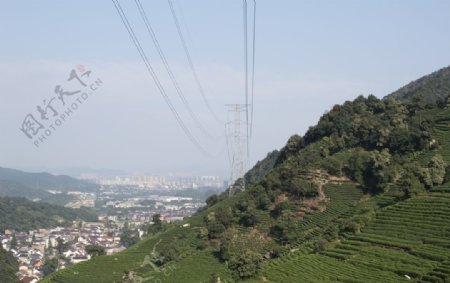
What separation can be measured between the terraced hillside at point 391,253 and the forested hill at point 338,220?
0.06m

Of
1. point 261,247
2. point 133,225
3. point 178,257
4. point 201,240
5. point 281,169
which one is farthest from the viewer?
point 133,225

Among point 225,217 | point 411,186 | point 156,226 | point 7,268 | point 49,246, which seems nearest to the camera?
point 411,186

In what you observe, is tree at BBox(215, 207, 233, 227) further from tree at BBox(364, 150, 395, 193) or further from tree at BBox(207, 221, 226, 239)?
tree at BBox(364, 150, 395, 193)

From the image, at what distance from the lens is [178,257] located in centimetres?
4253

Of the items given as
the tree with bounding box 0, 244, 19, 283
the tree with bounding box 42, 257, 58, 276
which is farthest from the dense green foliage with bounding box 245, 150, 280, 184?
the tree with bounding box 0, 244, 19, 283

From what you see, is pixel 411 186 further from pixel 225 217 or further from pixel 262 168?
pixel 262 168

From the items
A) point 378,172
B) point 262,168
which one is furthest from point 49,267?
point 378,172

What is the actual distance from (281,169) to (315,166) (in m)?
3.83

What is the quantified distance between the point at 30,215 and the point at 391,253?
110349mm

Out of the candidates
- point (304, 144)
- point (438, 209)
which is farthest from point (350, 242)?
point (304, 144)

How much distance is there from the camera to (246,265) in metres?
31.4

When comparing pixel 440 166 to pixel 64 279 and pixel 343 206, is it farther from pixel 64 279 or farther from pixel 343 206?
pixel 64 279

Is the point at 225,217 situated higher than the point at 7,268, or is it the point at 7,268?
the point at 225,217

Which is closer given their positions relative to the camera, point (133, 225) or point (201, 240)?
point (201, 240)
